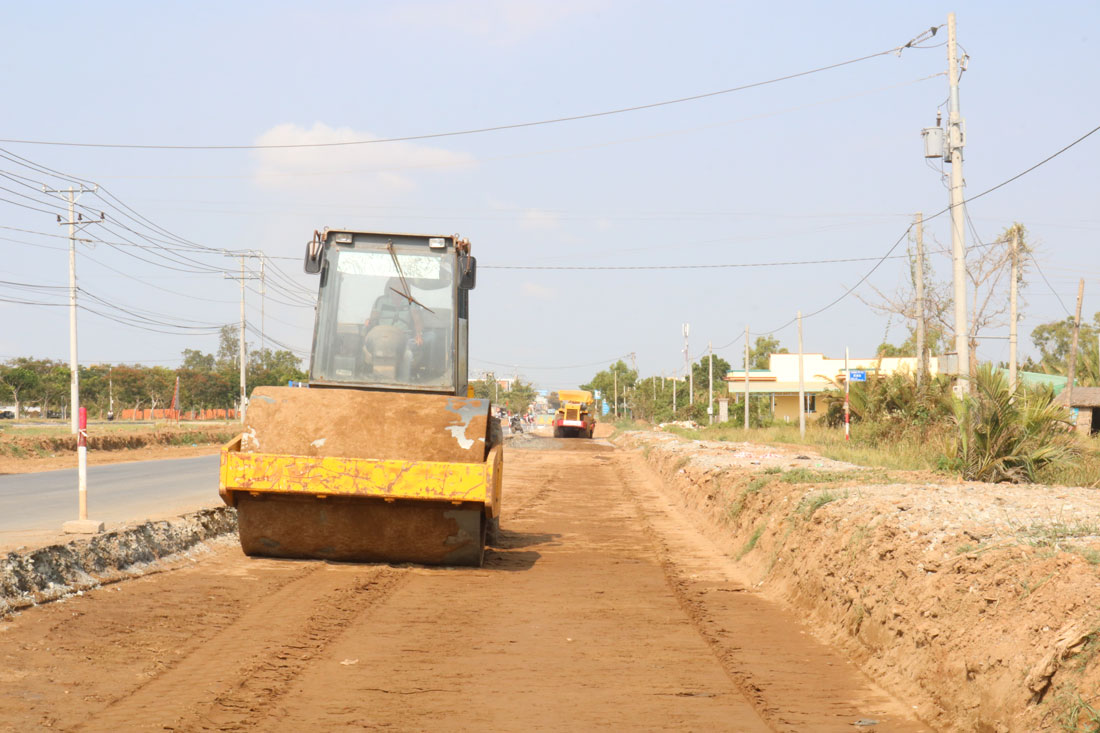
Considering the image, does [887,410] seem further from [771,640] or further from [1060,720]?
[1060,720]

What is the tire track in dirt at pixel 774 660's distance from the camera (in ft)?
19.1

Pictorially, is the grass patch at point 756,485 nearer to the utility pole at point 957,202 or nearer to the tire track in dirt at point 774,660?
the tire track in dirt at point 774,660

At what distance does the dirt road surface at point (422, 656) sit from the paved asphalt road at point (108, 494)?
13.9 feet

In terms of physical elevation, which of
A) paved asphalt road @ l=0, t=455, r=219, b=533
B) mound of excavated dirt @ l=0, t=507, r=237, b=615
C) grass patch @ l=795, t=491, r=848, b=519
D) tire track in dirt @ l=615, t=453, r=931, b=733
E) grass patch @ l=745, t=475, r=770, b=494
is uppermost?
grass patch @ l=795, t=491, r=848, b=519

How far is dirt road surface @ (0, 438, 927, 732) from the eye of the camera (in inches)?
215

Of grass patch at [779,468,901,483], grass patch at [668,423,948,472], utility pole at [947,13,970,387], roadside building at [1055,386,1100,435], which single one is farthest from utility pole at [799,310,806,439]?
grass patch at [779,468,901,483]

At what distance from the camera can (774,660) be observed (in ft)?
23.6

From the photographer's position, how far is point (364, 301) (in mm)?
11617

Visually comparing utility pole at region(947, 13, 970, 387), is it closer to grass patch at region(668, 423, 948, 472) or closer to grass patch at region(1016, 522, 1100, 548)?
grass patch at region(668, 423, 948, 472)

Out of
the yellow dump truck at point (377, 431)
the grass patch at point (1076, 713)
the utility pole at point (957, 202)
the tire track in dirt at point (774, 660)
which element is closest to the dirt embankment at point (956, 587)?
the grass patch at point (1076, 713)

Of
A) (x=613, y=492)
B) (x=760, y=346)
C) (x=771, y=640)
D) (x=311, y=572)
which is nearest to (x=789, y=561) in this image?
(x=771, y=640)

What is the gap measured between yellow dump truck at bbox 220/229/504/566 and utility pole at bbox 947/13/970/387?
38.2ft

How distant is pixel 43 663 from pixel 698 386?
10213 centimetres

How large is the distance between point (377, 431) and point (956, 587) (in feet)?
18.1
